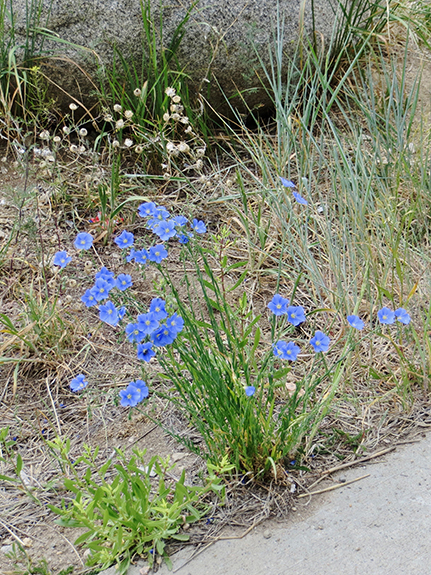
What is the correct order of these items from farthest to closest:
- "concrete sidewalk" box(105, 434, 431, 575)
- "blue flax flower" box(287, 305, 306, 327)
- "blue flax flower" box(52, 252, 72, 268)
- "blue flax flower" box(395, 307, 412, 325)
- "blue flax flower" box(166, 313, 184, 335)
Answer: "blue flax flower" box(52, 252, 72, 268) → "blue flax flower" box(395, 307, 412, 325) → "blue flax flower" box(287, 305, 306, 327) → "blue flax flower" box(166, 313, 184, 335) → "concrete sidewalk" box(105, 434, 431, 575)

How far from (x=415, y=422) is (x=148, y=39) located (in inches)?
81.2

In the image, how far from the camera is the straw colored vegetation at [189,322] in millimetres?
1573

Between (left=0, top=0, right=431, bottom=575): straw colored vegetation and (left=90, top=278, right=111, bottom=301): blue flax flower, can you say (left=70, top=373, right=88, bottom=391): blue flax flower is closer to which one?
(left=0, top=0, right=431, bottom=575): straw colored vegetation

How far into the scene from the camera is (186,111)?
2.91 meters

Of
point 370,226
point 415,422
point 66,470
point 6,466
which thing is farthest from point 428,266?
point 6,466

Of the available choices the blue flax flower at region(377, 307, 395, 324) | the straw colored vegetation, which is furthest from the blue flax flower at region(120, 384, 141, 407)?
the blue flax flower at region(377, 307, 395, 324)

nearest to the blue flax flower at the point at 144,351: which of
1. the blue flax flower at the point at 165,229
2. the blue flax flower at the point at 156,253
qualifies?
the blue flax flower at the point at 156,253

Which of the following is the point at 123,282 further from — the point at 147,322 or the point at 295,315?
the point at 295,315

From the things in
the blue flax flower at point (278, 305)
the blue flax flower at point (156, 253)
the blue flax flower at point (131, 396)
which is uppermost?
the blue flax flower at point (156, 253)

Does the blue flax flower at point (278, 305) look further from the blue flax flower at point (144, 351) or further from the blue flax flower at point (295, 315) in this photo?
the blue flax flower at point (144, 351)

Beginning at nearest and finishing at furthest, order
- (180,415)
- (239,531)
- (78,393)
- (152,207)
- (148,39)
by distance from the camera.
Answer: (239,531), (152,207), (180,415), (78,393), (148,39)

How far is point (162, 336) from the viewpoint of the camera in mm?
1504

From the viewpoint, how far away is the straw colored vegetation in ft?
5.16

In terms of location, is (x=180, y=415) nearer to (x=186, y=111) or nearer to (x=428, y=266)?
(x=428, y=266)
